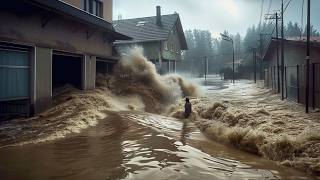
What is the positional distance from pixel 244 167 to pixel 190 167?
125 cm

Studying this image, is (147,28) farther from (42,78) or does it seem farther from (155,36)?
(42,78)

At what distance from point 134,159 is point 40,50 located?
9.24 m

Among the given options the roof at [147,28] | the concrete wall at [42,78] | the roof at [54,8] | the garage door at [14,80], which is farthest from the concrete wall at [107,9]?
the roof at [147,28]

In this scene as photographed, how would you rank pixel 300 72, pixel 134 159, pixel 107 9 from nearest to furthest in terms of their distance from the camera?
pixel 134 159
pixel 300 72
pixel 107 9

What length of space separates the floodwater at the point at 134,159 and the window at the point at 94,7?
11.4 m

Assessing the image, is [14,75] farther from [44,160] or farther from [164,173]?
[164,173]

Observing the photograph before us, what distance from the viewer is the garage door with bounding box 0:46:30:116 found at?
1432 cm

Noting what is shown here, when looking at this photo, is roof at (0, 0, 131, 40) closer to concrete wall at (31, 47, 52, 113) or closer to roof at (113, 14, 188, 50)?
concrete wall at (31, 47, 52, 113)

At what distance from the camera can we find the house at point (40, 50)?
14.6 m

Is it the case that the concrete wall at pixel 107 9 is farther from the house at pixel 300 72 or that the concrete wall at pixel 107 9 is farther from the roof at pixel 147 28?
the roof at pixel 147 28

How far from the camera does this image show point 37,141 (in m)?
11.3

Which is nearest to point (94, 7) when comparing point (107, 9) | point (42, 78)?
point (107, 9)

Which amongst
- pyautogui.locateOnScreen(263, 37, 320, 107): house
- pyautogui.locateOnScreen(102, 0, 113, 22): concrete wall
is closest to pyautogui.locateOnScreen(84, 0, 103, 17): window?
pyautogui.locateOnScreen(102, 0, 113, 22): concrete wall

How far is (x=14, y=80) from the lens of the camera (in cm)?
1478
